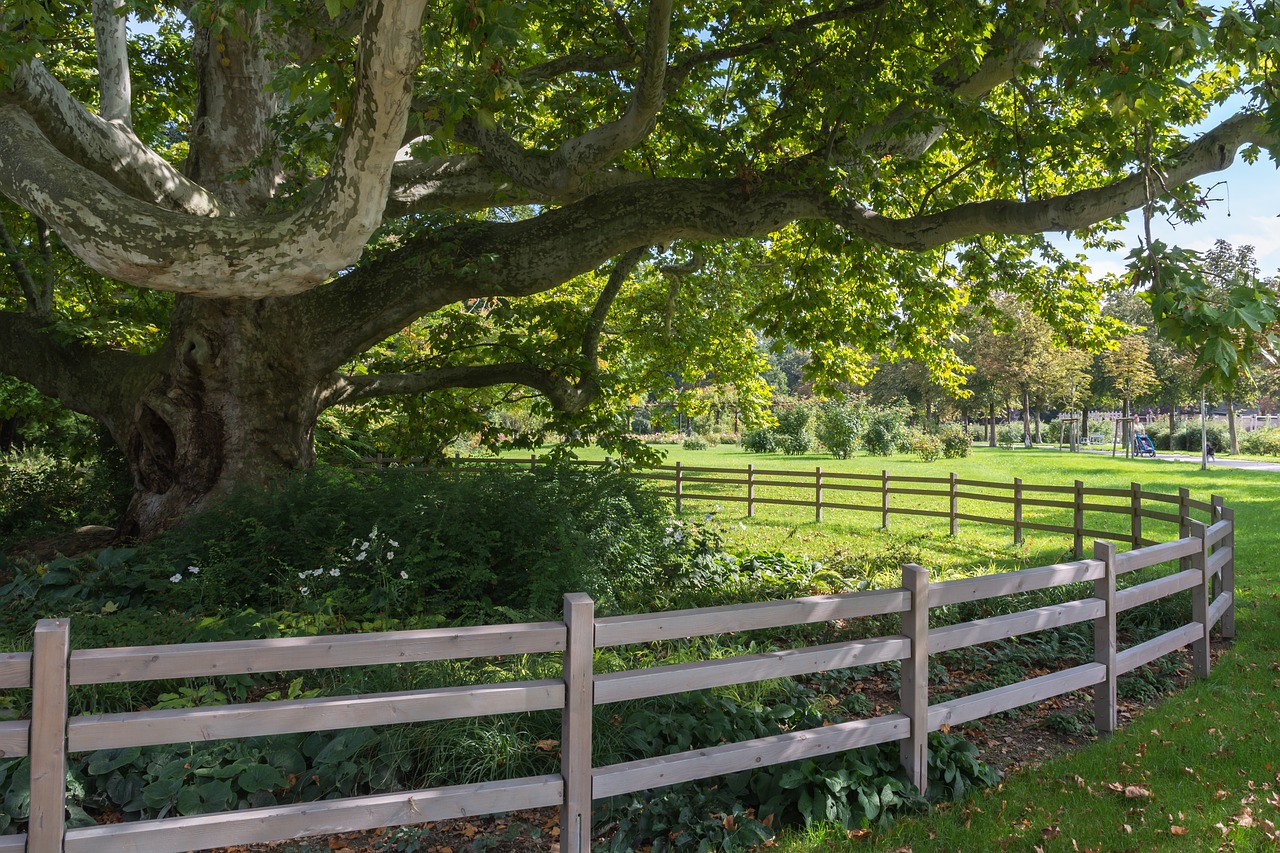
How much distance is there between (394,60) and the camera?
4.71 metres

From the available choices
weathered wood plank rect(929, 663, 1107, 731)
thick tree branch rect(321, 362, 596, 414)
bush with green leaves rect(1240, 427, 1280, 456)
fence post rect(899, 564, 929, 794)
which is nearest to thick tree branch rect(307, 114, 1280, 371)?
thick tree branch rect(321, 362, 596, 414)

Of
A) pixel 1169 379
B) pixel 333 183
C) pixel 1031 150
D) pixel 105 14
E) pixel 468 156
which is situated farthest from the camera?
pixel 1169 379

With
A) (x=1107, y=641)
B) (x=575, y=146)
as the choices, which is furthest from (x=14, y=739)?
(x=575, y=146)

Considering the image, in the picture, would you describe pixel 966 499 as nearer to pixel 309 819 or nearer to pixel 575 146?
pixel 575 146

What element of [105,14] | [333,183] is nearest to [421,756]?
[333,183]

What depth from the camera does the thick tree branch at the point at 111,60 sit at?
754 cm

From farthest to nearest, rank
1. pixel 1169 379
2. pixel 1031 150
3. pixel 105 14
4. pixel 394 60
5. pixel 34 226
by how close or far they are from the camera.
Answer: pixel 1169 379 < pixel 34 226 < pixel 1031 150 < pixel 105 14 < pixel 394 60

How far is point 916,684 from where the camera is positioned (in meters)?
4.45

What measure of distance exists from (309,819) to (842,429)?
1436 inches

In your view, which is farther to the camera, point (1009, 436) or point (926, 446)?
point (1009, 436)

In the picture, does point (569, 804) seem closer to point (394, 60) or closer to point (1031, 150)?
point (394, 60)

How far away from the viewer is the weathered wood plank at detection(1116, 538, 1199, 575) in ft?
18.3

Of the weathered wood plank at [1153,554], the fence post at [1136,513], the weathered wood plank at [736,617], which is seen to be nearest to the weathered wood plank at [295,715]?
the weathered wood plank at [736,617]

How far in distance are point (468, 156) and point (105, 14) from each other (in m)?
3.83
